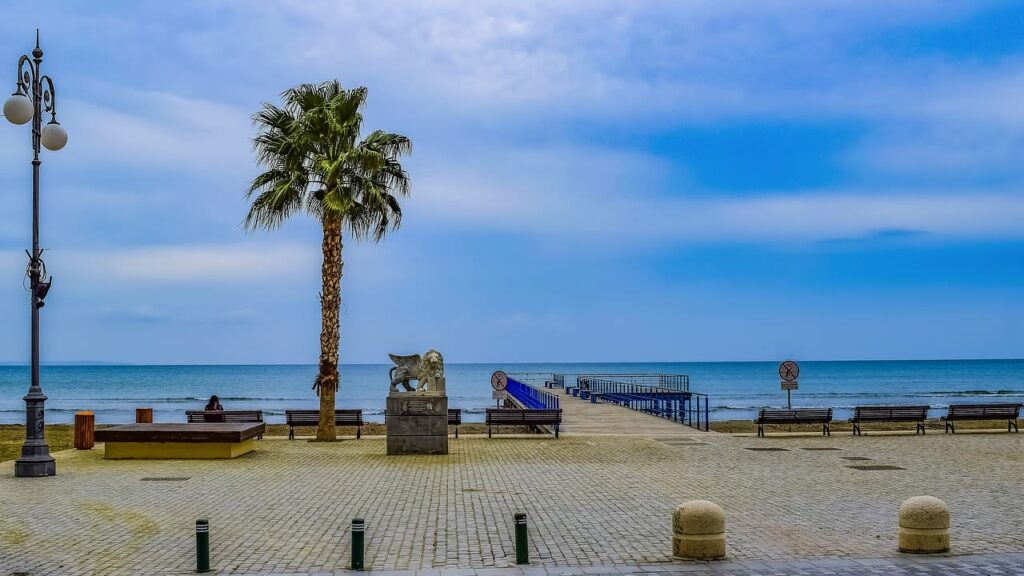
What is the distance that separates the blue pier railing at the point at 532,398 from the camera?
36.9 metres

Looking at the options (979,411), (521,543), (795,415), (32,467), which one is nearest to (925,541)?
(521,543)

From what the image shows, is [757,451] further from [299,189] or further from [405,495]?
[299,189]

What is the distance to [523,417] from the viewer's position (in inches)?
993

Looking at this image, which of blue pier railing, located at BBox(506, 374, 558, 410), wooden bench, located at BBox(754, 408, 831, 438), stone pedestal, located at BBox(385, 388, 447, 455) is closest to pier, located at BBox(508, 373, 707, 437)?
blue pier railing, located at BBox(506, 374, 558, 410)

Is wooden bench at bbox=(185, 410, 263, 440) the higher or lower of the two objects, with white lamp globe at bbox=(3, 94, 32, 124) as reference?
lower

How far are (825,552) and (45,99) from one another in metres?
16.5

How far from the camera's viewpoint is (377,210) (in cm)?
2641

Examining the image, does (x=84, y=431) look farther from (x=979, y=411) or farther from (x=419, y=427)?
(x=979, y=411)

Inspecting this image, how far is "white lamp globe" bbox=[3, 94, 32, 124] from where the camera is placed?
16.4m

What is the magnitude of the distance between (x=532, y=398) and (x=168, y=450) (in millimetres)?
21007

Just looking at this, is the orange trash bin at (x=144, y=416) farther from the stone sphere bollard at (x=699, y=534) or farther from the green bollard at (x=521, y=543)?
the stone sphere bollard at (x=699, y=534)

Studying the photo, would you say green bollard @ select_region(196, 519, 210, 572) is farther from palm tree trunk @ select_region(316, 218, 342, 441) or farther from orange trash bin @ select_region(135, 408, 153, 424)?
orange trash bin @ select_region(135, 408, 153, 424)

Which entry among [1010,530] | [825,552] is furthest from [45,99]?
[1010,530]

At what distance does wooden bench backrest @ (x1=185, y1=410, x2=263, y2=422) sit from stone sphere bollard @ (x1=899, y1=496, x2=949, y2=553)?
63.6ft
